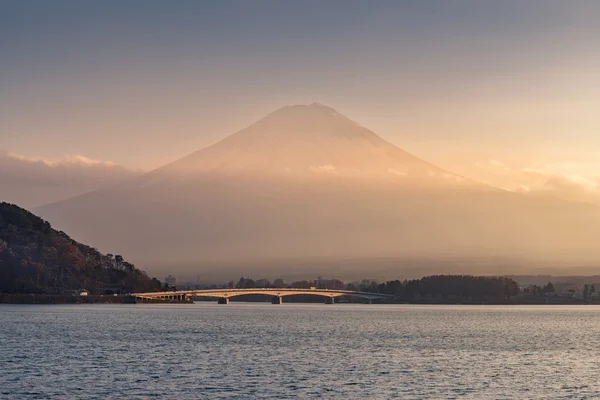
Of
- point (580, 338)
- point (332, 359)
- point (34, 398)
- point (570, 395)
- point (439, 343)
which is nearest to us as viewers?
point (34, 398)

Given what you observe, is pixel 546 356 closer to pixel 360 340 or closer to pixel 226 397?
pixel 360 340

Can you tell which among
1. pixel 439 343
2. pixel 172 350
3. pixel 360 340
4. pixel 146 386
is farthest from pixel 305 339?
pixel 146 386

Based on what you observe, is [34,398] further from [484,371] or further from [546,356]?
[546,356]

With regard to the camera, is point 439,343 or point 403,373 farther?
point 439,343

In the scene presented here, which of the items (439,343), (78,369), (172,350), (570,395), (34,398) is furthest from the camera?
(439,343)

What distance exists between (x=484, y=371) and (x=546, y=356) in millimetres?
20927

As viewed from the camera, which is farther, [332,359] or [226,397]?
[332,359]

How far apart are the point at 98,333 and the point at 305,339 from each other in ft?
102

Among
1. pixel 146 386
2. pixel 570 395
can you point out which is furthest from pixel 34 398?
pixel 570 395

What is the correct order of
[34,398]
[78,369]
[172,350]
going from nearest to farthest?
[34,398] < [78,369] < [172,350]

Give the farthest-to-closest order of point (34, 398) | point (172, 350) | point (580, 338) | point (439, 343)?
1. point (580, 338)
2. point (439, 343)
3. point (172, 350)
4. point (34, 398)

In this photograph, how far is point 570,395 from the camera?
67312 mm

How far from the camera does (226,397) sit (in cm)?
6400

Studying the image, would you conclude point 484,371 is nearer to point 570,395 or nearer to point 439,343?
point 570,395
